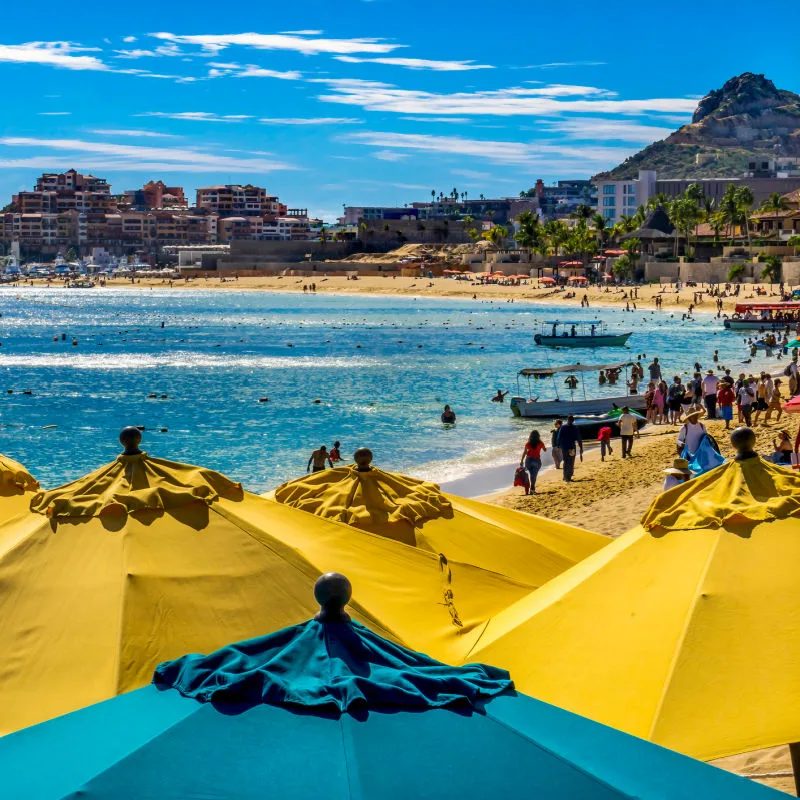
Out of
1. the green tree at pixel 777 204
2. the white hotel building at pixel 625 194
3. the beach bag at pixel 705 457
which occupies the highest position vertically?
the white hotel building at pixel 625 194

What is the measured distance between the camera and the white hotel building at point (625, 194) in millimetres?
183250

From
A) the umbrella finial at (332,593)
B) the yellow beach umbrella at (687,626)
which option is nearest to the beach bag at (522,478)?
the yellow beach umbrella at (687,626)

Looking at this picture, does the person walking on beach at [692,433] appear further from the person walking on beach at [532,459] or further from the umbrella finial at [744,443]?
the umbrella finial at [744,443]

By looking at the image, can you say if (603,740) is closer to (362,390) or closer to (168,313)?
(362,390)

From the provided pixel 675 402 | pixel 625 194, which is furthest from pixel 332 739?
pixel 625 194

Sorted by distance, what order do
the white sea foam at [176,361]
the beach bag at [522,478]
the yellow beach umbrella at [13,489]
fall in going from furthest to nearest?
the white sea foam at [176,361] → the beach bag at [522,478] → the yellow beach umbrella at [13,489]

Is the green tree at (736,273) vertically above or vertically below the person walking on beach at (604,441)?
above

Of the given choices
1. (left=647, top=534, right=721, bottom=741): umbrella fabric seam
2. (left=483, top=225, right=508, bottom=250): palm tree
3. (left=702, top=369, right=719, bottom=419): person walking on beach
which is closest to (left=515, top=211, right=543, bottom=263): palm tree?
(left=483, top=225, right=508, bottom=250): palm tree

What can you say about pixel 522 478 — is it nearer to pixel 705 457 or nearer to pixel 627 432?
pixel 627 432

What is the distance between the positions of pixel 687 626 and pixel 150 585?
8.90 feet

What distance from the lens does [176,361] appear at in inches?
2721

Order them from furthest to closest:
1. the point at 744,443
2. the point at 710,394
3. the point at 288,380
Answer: the point at 288,380 → the point at 710,394 → the point at 744,443

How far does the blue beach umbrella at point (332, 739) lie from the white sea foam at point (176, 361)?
2239 inches

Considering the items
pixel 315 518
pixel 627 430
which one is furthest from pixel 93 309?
pixel 315 518
